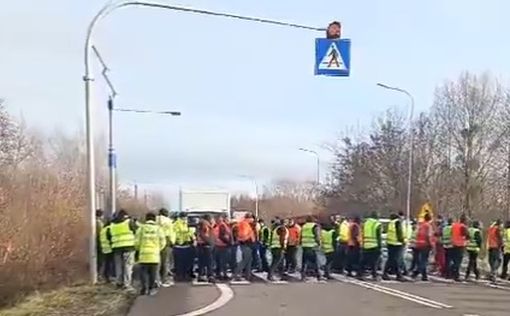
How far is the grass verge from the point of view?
17.6 metres

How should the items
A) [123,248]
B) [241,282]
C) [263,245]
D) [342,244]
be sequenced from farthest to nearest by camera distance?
[263,245] < [342,244] < [241,282] < [123,248]

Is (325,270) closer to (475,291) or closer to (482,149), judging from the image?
(475,291)

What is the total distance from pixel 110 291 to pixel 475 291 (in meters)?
8.23

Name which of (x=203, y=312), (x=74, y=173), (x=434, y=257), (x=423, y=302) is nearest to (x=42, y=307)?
(x=203, y=312)

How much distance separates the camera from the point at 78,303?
18719mm

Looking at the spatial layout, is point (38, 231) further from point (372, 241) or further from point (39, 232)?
point (372, 241)

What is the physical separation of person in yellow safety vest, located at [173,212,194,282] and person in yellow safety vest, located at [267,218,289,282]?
2230 mm

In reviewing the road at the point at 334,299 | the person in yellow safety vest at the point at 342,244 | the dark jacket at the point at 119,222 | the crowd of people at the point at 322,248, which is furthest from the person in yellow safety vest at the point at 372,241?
the dark jacket at the point at 119,222

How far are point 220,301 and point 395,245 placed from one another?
7624 millimetres

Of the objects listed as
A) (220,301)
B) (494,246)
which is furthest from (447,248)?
(220,301)

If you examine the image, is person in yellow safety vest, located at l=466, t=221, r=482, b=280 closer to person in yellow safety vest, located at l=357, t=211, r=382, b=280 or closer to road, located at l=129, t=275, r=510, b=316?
road, located at l=129, t=275, r=510, b=316

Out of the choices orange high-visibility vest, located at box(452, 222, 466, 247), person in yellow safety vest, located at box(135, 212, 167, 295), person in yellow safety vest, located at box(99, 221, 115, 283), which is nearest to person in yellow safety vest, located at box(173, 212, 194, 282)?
person in yellow safety vest, located at box(99, 221, 115, 283)

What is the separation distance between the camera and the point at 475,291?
22.4m

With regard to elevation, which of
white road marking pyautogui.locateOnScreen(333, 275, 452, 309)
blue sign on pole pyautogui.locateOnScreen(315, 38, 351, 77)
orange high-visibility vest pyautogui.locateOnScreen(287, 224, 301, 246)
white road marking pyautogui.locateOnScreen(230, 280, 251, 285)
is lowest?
white road marking pyautogui.locateOnScreen(230, 280, 251, 285)
